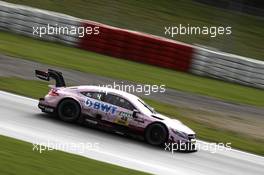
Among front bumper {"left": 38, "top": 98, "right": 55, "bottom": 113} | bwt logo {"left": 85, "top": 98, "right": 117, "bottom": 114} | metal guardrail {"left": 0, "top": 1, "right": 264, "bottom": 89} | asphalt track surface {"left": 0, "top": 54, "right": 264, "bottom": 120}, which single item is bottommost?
front bumper {"left": 38, "top": 98, "right": 55, "bottom": 113}

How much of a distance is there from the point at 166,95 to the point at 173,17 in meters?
11.6

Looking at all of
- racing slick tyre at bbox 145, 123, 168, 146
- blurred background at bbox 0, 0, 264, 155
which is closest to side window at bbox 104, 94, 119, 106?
racing slick tyre at bbox 145, 123, 168, 146

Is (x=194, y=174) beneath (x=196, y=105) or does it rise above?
beneath

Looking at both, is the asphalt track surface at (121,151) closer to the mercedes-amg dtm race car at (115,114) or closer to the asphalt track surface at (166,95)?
the mercedes-amg dtm race car at (115,114)

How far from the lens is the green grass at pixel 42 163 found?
10680 mm

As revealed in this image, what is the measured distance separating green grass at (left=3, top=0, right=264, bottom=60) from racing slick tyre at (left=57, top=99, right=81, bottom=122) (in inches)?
584

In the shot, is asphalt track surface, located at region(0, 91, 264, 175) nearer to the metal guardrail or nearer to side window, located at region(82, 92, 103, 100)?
side window, located at region(82, 92, 103, 100)

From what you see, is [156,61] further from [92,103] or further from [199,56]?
[92,103]

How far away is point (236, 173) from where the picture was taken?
1374cm

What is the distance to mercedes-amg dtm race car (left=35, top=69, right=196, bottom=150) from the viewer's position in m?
14.9

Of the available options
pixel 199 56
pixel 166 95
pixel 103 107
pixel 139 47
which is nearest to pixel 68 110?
pixel 103 107

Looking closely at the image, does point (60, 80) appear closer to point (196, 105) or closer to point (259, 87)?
point (196, 105)

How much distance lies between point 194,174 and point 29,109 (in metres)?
5.08

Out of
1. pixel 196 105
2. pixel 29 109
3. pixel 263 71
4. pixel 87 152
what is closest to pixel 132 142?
pixel 87 152
